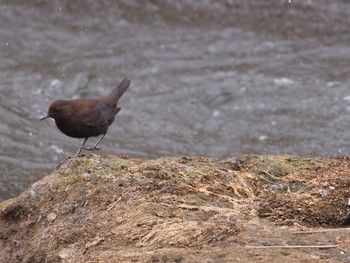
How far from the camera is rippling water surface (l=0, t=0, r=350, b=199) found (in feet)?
28.9

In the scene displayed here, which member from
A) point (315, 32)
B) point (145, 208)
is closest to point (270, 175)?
point (145, 208)

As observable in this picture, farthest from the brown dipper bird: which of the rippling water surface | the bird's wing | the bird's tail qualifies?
the rippling water surface

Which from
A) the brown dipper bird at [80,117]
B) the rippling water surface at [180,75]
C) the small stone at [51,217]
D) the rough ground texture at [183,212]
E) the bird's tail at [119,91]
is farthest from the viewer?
the rippling water surface at [180,75]

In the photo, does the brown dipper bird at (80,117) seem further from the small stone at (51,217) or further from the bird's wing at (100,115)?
the small stone at (51,217)

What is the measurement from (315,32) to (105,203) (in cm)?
891

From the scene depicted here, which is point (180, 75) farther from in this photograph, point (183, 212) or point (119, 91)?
point (183, 212)

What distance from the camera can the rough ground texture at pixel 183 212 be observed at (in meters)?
3.17

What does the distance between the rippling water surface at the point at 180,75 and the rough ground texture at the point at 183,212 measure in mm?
3351

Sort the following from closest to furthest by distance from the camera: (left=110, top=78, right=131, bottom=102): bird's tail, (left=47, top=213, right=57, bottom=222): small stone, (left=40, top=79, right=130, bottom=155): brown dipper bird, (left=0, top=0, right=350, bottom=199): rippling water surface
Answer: (left=47, top=213, right=57, bottom=222): small stone < (left=40, top=79, right=130, bottom=155): brown dipper bird < (left=110, top=78, right=131, bottom=102): bird's tail < (left=0, top=0, right=350, bottom=199): rippling water surface

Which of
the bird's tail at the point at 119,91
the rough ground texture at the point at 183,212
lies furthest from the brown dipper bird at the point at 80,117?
the rough ground texture at the point at 183,212

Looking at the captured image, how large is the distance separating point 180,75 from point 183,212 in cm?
710

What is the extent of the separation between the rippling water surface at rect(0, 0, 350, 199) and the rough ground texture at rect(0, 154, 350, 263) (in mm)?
3351

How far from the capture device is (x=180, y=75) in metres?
10.6

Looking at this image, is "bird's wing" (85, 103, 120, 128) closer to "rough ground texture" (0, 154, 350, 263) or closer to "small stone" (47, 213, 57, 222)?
"rough ground texture" (0, 154, 350, 263)
